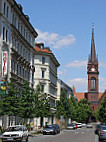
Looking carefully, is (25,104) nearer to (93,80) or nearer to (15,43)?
(15,43)

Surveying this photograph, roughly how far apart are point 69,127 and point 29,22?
29130 millimetres

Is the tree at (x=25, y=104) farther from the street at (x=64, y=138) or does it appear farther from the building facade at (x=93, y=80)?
the building facade at (x=93, y=80)

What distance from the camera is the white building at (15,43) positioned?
1455 inches

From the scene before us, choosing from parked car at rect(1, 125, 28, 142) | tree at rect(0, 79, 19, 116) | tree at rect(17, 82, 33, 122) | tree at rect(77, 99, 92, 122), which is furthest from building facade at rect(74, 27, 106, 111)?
parked car at rect(1, 125, 28, 142)

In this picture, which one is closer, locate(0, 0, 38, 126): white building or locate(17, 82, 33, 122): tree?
locate(17, 82, 33, 122): tree

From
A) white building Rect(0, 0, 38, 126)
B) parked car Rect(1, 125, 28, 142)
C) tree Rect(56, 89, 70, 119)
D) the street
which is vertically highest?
white building Rect(0, 0, 38, 126)

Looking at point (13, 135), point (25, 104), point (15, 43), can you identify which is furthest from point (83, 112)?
point (13, 135)

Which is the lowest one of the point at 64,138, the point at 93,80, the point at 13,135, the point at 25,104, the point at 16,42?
the point at 64,138

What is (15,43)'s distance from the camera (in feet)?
144

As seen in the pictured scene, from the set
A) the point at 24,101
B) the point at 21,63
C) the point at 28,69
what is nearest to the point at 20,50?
the point at 21,63

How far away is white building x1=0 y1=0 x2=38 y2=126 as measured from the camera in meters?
37.0

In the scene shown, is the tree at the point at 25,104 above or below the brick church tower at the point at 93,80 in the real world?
below

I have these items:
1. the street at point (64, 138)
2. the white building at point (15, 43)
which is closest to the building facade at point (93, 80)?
the white building at point (15, 43)

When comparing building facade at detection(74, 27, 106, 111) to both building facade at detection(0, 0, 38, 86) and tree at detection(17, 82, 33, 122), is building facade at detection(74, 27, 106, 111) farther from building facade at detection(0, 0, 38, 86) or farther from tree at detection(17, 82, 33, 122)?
tree at detection(17, 82, 33, 122)
